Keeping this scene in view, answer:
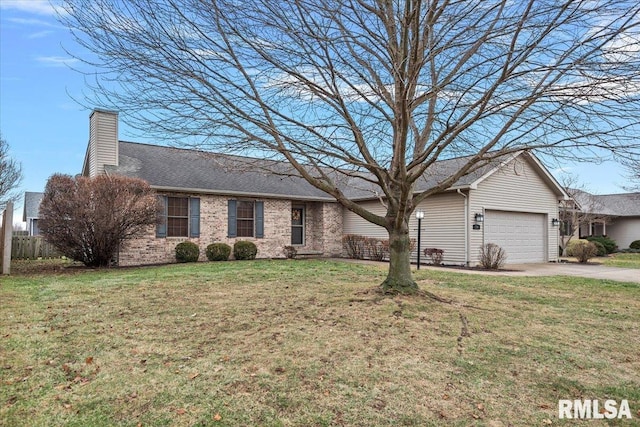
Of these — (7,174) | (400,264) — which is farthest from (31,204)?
(400,264)

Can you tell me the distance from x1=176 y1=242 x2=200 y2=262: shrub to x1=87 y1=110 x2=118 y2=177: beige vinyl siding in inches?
145

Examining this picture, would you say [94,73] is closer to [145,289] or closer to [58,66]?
[58,66]

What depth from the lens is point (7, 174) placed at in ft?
72.4

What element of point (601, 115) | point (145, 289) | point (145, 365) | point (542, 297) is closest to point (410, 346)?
point (145, 365)

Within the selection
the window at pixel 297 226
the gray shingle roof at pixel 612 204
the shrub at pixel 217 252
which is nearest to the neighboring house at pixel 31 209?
the shrub at pixel 217 252

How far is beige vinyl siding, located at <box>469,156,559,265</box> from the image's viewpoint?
48.8 feet

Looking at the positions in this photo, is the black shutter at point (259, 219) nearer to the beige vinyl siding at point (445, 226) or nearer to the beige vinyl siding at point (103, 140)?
the beige vinyl siding at point (103, 140)

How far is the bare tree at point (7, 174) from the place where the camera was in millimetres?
21625

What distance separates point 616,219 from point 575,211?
1078 centimetres

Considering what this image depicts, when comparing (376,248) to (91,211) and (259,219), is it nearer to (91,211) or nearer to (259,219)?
(259,219)

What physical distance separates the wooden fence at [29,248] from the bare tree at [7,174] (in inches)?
274

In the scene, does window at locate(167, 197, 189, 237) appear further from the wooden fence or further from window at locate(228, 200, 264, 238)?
the wooden fence

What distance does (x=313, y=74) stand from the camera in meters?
6.60

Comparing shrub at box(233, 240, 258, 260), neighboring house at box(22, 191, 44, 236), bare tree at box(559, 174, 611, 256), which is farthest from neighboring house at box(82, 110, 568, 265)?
neighboring house at box(22, 191, 44, 236)
